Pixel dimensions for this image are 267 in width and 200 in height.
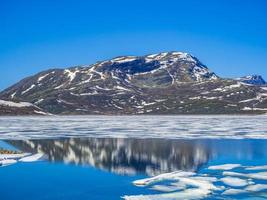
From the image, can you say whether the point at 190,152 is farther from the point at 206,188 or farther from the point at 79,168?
the point at 206,188

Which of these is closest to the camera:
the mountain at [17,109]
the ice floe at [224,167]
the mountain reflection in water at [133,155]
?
the ice floe at [224,167]

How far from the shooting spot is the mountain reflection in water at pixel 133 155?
23203 mm

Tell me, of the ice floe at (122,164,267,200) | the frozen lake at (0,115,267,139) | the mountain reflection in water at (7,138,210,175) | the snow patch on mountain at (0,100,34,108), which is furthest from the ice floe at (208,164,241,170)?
the snow patch on mountain at (0,100,34,108)

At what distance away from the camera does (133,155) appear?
92.8ft

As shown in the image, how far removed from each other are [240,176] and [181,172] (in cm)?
286

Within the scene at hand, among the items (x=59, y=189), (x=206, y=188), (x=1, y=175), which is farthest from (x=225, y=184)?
(x=1, y=175)

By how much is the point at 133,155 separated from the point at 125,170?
608cm

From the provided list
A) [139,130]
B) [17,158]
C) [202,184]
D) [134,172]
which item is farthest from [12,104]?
[202,184]

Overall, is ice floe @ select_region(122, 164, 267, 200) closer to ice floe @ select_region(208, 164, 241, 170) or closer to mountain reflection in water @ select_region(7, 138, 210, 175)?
ice floe @ select_region(208, 164, 241, 170)

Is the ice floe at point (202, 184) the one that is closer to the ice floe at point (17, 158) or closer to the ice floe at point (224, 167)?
the ice floe at point (224, 167)

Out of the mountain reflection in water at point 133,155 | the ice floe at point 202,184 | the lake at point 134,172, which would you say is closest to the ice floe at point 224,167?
the lake at point 134,172

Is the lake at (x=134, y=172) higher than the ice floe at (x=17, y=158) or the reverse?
the reverse

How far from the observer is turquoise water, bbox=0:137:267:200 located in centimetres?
1677

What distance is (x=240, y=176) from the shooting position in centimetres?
1991
